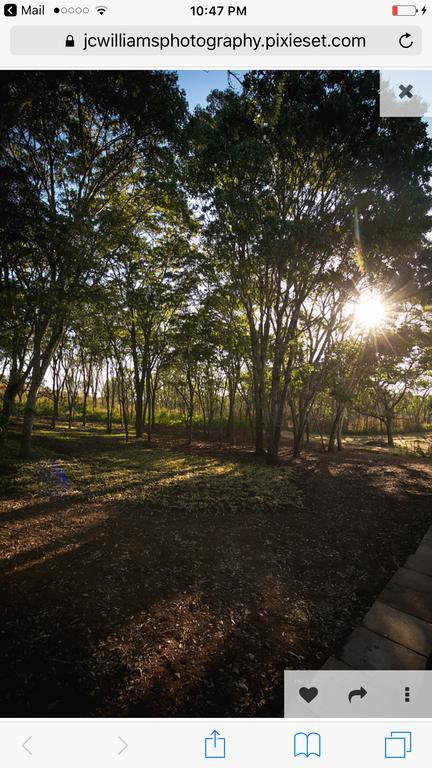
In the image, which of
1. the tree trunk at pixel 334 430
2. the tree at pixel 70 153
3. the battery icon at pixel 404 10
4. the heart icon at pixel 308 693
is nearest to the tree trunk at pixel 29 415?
the tree at pixel 70 153

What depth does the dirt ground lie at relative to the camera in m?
3.26

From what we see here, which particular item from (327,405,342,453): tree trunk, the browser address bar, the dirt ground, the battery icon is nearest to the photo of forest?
the dirt ground

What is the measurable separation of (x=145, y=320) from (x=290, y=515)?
2004 cm

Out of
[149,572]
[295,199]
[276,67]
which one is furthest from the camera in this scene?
[295,199]

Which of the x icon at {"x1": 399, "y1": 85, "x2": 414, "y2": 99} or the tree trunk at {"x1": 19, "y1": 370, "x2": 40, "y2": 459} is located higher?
the x icon at {"x1": 399, "y1": 85, "x2": 414, "y2": 99}

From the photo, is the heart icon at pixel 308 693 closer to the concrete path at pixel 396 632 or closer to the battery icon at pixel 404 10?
the concrete path at pixel 396 632

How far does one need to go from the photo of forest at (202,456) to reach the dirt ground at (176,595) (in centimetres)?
3

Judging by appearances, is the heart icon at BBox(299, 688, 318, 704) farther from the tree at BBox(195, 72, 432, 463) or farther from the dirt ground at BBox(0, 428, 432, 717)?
the tree at BBox(195, 72, 432, 463)

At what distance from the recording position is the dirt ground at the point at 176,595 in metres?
3.26

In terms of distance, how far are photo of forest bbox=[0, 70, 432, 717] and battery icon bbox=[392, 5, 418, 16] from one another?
22.1 feet

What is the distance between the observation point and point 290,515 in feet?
29.7
